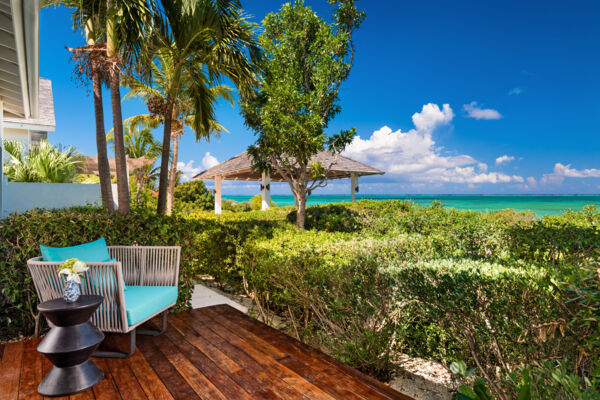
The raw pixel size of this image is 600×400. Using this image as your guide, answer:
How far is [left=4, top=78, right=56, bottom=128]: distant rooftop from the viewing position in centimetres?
1156

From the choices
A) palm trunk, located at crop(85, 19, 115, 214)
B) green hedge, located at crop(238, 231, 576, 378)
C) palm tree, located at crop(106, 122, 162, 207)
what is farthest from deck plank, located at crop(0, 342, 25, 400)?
palm tree, located at crop(106, 122, 162, 207)

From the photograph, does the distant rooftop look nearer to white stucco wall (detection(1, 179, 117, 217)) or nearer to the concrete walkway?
white stucco wall (detection(1, 179, 117, 217))

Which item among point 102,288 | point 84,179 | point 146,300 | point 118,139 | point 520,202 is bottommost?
point 520,202

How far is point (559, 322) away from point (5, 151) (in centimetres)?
1218

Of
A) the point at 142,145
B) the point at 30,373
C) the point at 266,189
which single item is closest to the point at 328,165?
the point at 266,189

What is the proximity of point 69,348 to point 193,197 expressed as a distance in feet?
58.8

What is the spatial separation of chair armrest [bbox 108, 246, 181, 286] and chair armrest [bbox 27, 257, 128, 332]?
0.74 meters

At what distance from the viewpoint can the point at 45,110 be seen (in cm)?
1301

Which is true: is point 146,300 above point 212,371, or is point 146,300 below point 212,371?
above

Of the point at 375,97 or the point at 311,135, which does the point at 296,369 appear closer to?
the point at 311,135

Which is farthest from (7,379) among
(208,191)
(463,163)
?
(463,163)

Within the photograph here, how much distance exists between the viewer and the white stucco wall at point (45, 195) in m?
7.14

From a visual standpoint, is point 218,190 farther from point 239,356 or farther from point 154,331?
point 239,356

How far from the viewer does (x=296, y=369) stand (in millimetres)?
2656
